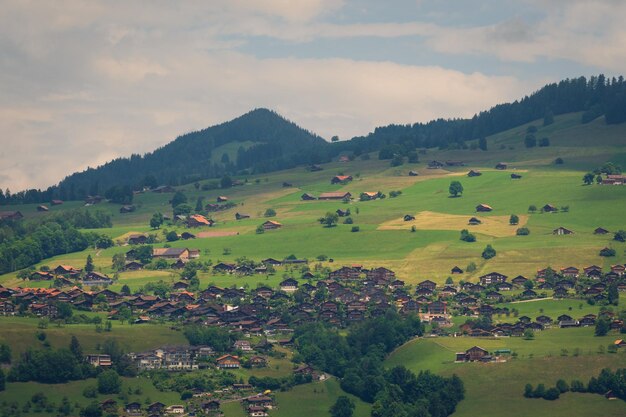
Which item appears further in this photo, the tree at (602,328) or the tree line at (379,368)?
the tree at (602,328)

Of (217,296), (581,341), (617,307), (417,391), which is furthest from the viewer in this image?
(217,296)

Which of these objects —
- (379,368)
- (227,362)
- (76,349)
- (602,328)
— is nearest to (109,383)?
(76,349)

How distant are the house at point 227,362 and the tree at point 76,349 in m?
17.5

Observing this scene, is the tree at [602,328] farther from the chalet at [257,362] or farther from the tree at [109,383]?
the tree at [109,383]

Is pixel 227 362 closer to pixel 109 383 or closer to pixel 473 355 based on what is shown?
pixel 109 383

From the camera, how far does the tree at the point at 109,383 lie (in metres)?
148

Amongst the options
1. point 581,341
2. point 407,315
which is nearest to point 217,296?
point 407,315

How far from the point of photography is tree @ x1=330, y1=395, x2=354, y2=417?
149m

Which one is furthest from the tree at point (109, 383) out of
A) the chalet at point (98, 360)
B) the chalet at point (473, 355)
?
the chalet at point (473, 355)

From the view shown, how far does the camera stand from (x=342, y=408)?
14950 cm

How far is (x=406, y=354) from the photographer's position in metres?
171

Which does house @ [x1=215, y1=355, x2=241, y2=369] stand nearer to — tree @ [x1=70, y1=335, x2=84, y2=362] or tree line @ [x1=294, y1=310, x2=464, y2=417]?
tree line @ [x1=294, y1=310, x2=464, y2=417]

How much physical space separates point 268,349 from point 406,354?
60.0 ft

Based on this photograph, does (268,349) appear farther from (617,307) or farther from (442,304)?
(617,307)
